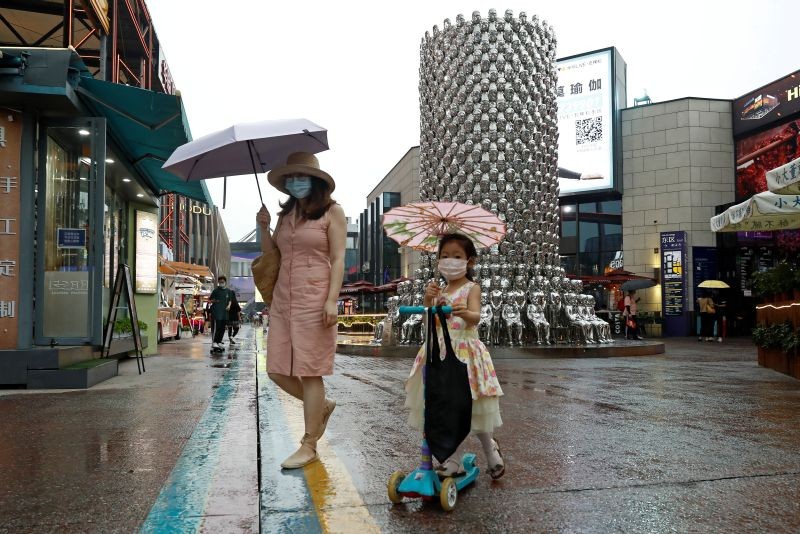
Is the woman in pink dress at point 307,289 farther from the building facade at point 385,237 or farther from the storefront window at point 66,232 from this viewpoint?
the building facade at point 385,237

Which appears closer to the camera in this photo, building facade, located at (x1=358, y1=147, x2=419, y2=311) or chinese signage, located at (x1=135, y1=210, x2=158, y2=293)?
chinese signage, located at (x1=135, y1=210, x2=158, y2=293)

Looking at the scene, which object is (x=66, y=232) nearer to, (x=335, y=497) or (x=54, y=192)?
(x=54, y=192)

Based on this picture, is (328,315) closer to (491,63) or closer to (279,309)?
(279,309)

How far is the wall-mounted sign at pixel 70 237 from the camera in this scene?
830 cm

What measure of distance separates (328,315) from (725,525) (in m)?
2.11

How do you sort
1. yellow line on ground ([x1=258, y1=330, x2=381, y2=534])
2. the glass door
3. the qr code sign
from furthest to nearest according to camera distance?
1. the qr code sign
2. the glass door
3. yellow line on ground ([x1=258, y1=330, x2=381, y2=534])

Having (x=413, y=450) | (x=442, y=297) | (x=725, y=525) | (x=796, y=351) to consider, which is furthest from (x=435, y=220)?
(x=796, y=351)

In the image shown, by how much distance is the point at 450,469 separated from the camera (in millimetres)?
3373

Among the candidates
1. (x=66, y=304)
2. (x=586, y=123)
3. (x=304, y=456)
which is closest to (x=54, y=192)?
(x=66, y=304)

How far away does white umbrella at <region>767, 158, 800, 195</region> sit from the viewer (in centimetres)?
822

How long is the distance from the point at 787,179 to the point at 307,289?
692cm

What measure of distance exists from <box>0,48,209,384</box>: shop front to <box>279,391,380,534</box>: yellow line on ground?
5.01 m

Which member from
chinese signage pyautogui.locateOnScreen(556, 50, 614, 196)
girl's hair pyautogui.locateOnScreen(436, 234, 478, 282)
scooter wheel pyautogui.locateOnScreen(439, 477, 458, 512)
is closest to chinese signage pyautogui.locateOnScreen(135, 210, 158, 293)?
girl's hair pyautogui.locateOnScreen(436, 234, 478, 282)

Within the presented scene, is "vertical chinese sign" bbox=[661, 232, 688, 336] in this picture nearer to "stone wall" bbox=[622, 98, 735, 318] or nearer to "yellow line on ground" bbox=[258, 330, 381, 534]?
"stone wall" bbox=[622, 98, 735, 318]
